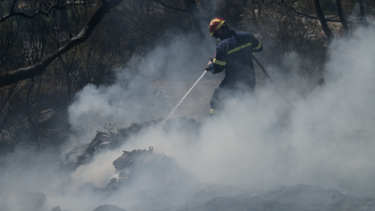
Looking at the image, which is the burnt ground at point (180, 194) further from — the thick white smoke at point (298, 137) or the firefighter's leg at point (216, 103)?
the firefighter's leg at point (216, 103)

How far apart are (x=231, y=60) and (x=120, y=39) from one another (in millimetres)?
6301

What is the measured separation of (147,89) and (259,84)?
376cm

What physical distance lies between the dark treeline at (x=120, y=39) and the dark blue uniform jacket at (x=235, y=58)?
2.35 metres

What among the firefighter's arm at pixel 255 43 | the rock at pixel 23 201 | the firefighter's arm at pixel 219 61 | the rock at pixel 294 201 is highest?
the firefighter's arm at pixel 255 43

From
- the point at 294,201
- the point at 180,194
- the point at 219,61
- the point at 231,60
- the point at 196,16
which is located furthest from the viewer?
the point at 196,16

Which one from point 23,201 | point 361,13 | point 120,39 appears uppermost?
point 120,39

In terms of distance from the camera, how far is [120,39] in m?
10.2

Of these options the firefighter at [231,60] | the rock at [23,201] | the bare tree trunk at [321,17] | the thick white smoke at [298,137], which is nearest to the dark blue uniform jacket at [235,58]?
the firefighter at [231,60]

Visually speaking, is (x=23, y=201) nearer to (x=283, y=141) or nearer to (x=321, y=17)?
(x=283, y=141)

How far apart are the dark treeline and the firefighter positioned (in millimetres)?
2317

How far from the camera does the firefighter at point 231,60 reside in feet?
16.0

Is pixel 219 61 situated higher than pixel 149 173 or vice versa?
pixel 219 61

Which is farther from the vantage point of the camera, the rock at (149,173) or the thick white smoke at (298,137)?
the rock at (149,173)

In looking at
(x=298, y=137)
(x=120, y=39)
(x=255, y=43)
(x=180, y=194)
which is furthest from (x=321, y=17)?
(x=120, y=39)
